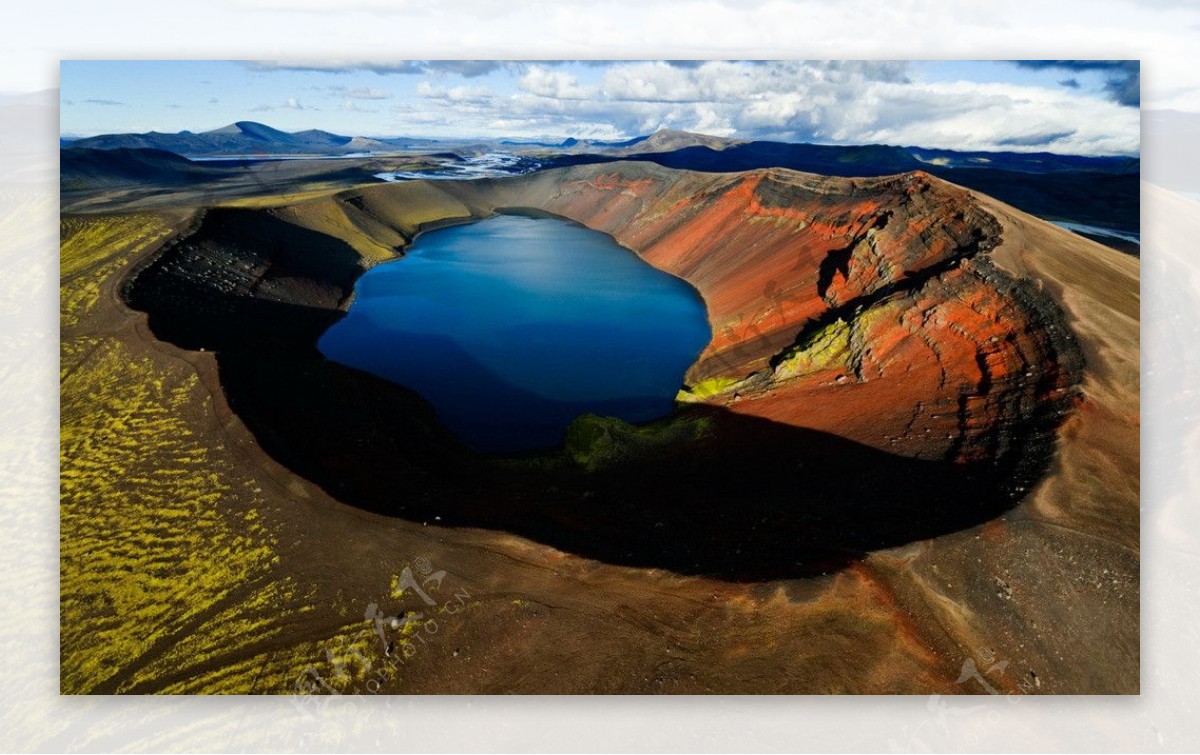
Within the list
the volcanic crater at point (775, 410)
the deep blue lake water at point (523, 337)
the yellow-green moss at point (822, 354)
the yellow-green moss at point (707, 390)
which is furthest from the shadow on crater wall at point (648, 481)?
the yellow-green moss at point (822, 354)

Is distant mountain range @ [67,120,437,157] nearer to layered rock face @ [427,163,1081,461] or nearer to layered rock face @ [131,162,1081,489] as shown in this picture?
layered rock face @ [131,162,1081,489]

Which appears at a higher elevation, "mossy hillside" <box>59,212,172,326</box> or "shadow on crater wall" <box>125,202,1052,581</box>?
"mossy hillside" <box>59,212,172,326</box>

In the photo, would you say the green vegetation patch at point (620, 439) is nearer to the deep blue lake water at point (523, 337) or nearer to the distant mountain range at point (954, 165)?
the deep blue lake water at point (523, 337)

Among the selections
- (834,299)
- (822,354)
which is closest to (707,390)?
(822,354)

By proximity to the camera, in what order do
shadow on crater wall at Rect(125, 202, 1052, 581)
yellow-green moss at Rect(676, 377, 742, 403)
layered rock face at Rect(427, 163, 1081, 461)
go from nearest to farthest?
shadow on crater wall at Rect(125, 202, 1052, 581), layered rock face at Rect(427, 163, 1081, 461), yellow-green moss at Rect(676, 377, 742, 403)

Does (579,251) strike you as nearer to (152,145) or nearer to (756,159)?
(756,159)

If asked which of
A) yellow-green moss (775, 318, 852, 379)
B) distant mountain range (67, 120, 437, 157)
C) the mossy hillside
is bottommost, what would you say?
yellow-green moss (775, 318, 852, 379)

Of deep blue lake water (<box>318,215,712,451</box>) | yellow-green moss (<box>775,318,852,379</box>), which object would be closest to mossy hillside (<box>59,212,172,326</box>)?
deep blue lake water (<box>318,215,712,451</box>)

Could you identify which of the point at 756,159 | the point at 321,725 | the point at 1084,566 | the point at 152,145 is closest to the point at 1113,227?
the point at 1084,566

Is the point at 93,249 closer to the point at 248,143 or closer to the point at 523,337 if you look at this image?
the point at 248,143
